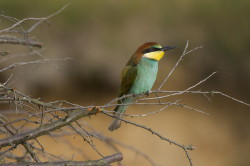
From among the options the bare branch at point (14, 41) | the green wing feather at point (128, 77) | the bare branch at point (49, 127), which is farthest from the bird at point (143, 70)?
the bare branch at point (49, 127)

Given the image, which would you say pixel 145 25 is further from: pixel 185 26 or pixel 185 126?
pixel 185 126

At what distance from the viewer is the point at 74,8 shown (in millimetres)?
5707

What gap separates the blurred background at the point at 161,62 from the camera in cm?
548

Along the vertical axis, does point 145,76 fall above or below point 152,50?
below

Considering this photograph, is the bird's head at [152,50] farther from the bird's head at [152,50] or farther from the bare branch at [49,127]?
the bare branch at [49,127]

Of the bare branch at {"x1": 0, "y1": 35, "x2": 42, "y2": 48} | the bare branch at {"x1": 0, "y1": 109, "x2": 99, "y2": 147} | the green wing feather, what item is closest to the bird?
the green wing feather

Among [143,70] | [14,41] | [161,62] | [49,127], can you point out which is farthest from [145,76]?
[161,62]

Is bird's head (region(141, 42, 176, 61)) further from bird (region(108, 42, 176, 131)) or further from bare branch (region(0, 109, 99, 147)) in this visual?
bare branch (region(0, 109, 99, 147))

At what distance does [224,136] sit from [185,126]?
459 mm

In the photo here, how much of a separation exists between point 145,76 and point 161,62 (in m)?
2.66

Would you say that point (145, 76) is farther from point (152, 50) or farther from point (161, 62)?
point (161, 62)

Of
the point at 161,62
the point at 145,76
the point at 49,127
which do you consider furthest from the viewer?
the point at 161,62

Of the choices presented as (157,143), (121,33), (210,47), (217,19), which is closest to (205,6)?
(217,19)

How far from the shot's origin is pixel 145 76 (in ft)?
10.3
